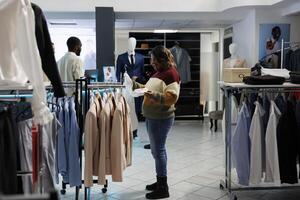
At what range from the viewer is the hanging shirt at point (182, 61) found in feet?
29.2

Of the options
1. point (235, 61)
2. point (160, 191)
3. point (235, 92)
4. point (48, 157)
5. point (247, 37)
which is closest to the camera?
point (48, 157)

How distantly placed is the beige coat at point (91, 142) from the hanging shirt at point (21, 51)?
3.09ft

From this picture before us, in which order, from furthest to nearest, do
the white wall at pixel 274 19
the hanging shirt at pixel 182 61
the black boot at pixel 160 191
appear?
the hanging shirt at pixel 182 61
the white wall at pixel 274 19
the black boot at pixel 160 191

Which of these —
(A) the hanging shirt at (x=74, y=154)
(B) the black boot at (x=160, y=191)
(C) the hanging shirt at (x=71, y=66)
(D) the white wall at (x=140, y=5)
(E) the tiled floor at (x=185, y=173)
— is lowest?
(E) the tiled floor at (x=185, y=173)

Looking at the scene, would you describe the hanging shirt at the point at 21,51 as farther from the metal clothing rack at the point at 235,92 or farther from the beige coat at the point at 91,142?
the metal clothing rack at the point at 235,92

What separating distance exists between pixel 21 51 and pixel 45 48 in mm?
254

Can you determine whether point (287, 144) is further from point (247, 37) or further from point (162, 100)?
point (247, 37)

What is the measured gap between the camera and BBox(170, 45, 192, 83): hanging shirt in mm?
8891

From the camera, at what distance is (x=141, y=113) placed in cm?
463

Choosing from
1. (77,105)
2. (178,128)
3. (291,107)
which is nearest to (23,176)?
(77,105)

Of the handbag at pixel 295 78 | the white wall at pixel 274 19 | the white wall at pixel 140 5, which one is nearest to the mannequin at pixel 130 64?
the white wall at pixel 140 5

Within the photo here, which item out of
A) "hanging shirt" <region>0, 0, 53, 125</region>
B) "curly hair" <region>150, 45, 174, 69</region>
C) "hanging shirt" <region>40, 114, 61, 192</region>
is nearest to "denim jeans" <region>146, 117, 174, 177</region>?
"curly hair" <region>150, 45, 174, 69</region>

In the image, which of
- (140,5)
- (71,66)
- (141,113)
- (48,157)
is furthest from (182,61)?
(48,157)

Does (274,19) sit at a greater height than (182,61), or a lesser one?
greater
